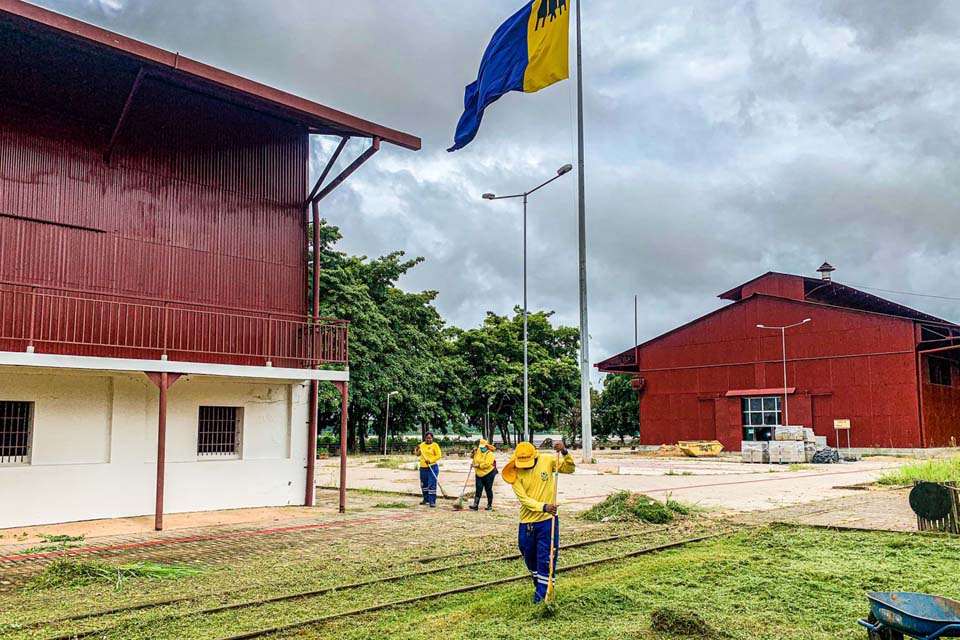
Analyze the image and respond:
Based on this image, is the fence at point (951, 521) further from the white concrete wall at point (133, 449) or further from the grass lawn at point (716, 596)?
the white concrete wall at point (133, 449)

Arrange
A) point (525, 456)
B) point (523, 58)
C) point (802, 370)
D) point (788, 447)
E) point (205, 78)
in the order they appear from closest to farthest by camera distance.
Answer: point (525, 456), point (205, 78), point (523, 58), point (788, 447), point (802, 370)

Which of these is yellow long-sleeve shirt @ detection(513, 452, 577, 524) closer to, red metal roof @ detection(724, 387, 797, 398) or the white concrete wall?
the white concrete wall

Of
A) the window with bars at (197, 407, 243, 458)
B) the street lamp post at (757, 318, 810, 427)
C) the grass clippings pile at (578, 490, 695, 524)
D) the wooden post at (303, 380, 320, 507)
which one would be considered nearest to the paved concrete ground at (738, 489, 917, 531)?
the grass clippings pile at (578, 490, 695, 524)

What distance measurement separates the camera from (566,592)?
825cm

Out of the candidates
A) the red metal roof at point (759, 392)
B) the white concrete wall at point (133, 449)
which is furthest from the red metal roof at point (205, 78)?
the red metal roof at point (759, 392)

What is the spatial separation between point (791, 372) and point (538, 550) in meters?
37.5

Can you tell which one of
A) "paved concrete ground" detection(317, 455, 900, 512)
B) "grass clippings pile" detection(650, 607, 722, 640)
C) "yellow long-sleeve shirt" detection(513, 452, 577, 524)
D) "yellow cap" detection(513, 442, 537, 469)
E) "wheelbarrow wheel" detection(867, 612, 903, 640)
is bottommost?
"paved concrete ground" detection(317, 455, 900, 512)

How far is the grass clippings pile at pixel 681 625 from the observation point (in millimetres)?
6570

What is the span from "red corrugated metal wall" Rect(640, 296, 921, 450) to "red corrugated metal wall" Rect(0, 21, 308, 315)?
31.3 meters

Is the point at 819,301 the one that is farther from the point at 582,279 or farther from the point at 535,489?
the point at 535,489

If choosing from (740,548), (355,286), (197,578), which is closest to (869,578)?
(740,548)

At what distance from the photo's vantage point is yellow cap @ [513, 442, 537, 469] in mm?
7910

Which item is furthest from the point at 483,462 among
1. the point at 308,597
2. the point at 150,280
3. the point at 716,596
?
the point at 716,596

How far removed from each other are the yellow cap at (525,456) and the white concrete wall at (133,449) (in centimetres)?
949
